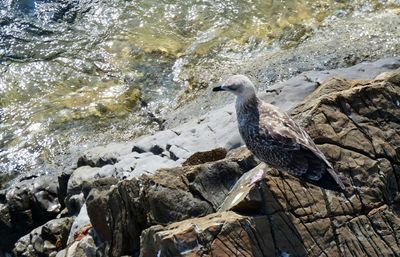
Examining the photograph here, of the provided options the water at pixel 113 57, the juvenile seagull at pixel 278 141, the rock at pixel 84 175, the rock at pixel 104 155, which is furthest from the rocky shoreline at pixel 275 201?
the water at pixel 113 57

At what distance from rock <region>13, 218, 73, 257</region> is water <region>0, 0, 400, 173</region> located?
2694 mm

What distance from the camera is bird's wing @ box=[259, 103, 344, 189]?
6.89 metres

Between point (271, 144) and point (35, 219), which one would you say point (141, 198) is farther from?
point (35, 219)

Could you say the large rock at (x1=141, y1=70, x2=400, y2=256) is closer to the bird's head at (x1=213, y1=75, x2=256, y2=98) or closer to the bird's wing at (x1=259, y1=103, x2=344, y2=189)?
the bird's wing at (x1=259, y1=103, x2=344, y2=189)

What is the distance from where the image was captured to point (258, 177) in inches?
281

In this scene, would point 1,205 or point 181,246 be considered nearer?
point 181,246

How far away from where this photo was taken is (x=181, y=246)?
635cm

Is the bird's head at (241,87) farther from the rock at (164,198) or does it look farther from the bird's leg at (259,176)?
the bird's leg at (259,176)

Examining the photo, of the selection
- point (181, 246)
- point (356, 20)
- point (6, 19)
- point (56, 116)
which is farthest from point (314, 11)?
point (181, 246)

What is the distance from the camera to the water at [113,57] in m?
14.1

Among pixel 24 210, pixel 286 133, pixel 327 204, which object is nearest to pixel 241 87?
pixel 286 133

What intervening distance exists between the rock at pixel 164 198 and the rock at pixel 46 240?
8.79 feet

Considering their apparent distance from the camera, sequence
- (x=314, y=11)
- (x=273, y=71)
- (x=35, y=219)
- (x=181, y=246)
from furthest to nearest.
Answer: (x=314, y=11) < (x=273, y=71) < (x=35, y=219) < (x=181, y=246)

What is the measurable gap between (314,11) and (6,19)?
721 cm
